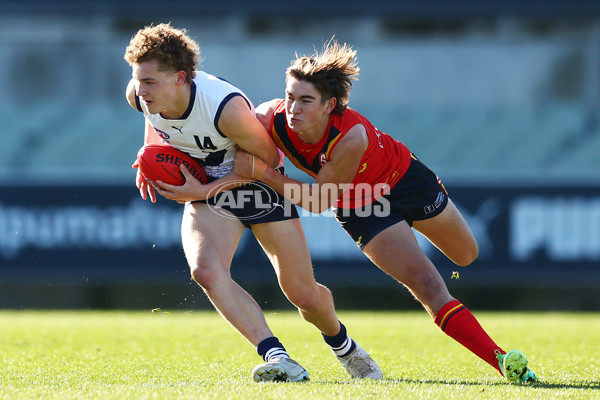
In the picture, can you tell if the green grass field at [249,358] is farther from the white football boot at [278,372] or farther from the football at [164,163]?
the football at [164,163]

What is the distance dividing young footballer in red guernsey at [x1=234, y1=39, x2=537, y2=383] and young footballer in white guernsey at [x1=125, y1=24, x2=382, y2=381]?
14cm

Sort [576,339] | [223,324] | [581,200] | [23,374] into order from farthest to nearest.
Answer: [581,200] → [223,324] → [576,339] → [23,374]

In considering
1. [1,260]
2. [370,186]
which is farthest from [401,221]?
[1,260]

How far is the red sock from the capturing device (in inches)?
184

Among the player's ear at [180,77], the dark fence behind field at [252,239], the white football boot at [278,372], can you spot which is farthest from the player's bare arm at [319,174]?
the dark fence behind field at [252,239]

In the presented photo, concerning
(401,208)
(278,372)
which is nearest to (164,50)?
(401,208)

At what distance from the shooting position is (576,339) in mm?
7383

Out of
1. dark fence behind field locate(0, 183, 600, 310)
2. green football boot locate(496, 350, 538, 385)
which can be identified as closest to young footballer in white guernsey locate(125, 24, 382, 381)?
green football boot locate(496, 350, 538, 385)

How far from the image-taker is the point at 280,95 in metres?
13.0

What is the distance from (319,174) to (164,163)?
82 centimetres

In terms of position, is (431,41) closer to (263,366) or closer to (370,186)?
(370,186)

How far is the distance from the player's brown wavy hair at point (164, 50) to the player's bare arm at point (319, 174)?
0.54 meters

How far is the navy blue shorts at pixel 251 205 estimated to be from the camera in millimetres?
4668

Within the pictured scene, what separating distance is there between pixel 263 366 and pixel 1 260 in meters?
6.59
